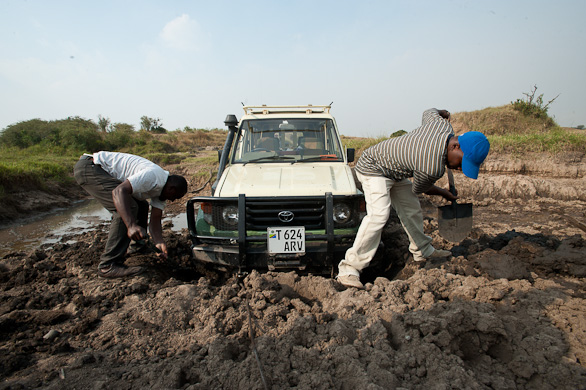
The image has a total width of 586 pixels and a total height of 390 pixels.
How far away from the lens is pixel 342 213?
3.70m

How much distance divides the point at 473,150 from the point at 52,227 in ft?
27.6

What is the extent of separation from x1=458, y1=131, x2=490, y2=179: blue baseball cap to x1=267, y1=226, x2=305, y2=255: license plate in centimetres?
162

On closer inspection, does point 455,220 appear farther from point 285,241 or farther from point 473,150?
point 285,241

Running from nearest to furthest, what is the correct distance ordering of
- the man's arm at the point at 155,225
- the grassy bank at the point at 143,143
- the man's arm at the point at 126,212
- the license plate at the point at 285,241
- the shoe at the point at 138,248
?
the man's arm at the point at 126,212
the license plate at the point at 285,241
the man's arm at the point at 155,225
the shoe at the point at 138,248
the grassy bank at the point at 143,143

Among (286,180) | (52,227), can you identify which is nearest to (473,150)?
(286,180)

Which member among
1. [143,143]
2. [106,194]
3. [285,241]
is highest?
[143,143]

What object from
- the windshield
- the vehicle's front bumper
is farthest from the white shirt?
the windshield

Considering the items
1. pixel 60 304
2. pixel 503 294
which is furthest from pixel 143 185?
pixel 503 294

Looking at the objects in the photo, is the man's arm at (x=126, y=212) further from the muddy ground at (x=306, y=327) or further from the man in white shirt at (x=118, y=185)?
the muddy ground at (x=306, y=327)

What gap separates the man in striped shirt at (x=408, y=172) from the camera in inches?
117

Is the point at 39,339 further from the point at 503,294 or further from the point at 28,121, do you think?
the point at 28,121

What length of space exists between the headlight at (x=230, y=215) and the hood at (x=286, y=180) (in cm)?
15

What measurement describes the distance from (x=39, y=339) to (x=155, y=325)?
833 millimetres

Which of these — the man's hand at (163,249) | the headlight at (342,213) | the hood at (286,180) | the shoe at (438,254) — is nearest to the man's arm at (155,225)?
the man's hand at (163,249)
